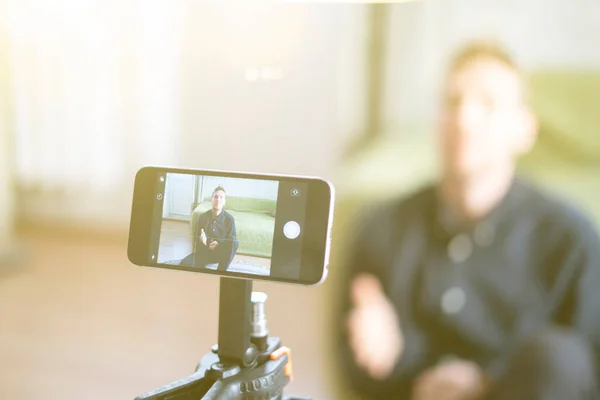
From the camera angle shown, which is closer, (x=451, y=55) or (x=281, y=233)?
(x=281, y=233)

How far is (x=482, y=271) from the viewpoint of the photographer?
0.85m

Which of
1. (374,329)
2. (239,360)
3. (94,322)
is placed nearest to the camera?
(239,360)

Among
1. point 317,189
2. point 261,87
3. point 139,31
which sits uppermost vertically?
point 139,31

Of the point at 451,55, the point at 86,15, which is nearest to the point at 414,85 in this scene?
the point at 451,55

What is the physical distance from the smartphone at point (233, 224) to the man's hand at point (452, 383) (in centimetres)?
41

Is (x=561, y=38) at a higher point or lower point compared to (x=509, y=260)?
higher

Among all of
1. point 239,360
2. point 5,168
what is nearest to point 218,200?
point 239,360

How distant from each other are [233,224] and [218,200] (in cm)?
3

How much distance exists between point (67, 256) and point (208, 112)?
45cm

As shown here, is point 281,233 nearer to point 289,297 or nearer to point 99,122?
point 289,297

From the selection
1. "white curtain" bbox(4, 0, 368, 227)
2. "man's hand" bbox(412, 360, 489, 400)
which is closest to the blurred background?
"white curtain" bbox(4, 0, 368, 227)

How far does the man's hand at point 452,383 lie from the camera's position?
2.85 ft

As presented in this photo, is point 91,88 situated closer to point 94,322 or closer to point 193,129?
point 193,129

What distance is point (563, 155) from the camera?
80 cm
